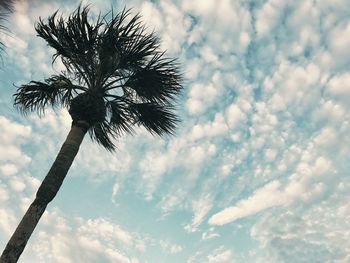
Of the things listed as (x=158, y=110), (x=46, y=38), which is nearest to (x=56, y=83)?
(x=46, y=38)

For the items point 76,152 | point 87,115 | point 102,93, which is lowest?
point 76,152

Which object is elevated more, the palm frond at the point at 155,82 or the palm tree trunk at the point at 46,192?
the palm frond at the point at 155,82

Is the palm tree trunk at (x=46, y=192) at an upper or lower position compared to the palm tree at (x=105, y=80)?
lower

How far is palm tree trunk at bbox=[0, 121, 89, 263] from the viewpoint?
296 inches

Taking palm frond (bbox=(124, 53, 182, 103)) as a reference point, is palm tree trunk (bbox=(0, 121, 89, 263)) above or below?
below

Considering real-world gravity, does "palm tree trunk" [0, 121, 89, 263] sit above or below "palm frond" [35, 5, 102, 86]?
below

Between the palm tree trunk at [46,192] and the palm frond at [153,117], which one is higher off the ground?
the palm frond at [153,117]

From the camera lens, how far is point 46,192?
8273 mm

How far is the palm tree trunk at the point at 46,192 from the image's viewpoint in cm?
753

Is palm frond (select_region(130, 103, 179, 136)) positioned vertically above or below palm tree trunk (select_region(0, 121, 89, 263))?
above

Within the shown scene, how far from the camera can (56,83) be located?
10828mm

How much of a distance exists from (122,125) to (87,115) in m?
1.80

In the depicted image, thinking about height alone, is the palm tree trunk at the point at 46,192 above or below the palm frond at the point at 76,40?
below

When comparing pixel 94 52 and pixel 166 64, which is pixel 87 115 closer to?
pixel 94 52
